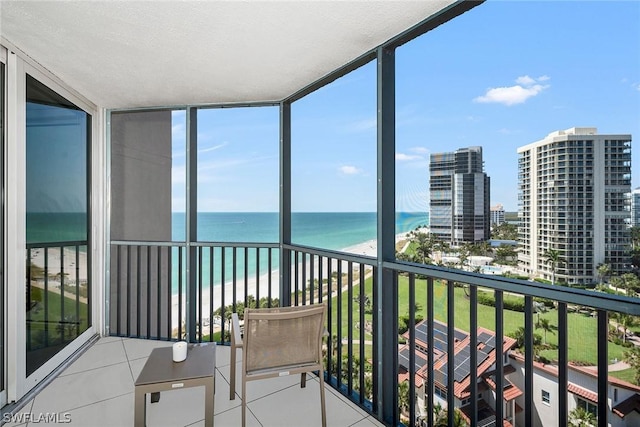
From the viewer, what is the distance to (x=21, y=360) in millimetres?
2180

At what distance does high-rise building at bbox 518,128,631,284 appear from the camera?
74.1 inches

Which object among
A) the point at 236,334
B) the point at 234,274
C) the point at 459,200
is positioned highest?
the point at 459,200

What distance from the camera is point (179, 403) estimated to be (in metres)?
2.15

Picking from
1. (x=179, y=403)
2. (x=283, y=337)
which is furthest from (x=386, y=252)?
(x=179, y=403)

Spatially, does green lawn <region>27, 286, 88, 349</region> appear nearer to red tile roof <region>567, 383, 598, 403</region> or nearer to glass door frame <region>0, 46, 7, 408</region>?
glass door frame <region>0, 46, 7, 408</region>

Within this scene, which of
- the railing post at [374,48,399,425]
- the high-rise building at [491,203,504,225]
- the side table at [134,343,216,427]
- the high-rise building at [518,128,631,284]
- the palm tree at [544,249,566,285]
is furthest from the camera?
the high-rise building at [491,203,504,225]

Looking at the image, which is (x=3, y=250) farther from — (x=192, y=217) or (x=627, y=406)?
(x=627, y=406)

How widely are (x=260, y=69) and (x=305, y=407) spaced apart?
256cm

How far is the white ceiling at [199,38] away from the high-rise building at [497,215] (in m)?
2.43

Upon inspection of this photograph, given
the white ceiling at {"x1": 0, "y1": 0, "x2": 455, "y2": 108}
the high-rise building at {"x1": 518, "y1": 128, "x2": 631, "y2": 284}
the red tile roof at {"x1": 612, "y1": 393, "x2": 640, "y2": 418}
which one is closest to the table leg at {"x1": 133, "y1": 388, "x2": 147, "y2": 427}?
the white ceiling at {"x1": 0, "y1": 0, "x2": 455, "y2": 108}

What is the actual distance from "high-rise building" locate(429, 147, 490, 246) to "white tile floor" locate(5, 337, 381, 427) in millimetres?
2281

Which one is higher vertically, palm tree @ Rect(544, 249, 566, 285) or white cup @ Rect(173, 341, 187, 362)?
palm tree @ Rect(544, 249, 566, 285)

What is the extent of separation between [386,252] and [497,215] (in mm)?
2164

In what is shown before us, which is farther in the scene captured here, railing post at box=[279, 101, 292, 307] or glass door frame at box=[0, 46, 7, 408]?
railing post at box=[279, 101, 292, 307]
